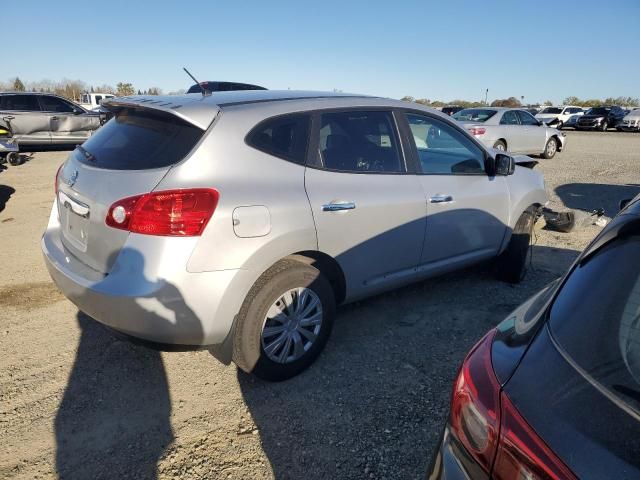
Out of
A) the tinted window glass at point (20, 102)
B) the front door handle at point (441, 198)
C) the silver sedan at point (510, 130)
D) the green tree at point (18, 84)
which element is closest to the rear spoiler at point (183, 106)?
the front door handle at point (441, 198)

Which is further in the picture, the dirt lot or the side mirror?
the side mirror

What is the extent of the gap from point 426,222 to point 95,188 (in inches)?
90.1

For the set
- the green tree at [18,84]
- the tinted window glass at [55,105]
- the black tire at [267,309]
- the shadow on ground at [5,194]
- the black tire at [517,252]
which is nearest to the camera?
the black tire at [267,309]

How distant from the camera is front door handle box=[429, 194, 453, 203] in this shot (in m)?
3.52

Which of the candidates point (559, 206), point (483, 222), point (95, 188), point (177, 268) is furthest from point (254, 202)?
point (559, 206)

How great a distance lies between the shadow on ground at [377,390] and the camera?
236cm

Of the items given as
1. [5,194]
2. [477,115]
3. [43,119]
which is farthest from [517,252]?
[43,119]

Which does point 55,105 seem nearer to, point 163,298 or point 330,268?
point 330,268

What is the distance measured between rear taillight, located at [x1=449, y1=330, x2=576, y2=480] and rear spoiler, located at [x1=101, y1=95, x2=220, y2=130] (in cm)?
192

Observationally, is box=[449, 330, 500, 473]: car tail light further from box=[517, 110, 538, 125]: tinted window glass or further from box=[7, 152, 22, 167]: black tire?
box=[517, 110, 538, 125]: tinted window glass

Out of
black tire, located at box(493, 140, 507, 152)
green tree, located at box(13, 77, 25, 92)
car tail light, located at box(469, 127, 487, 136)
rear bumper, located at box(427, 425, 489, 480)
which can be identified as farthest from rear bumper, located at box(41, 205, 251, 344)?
green tree, located at box(13, 77, 25, 92)

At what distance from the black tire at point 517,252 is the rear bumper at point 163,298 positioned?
115 inches

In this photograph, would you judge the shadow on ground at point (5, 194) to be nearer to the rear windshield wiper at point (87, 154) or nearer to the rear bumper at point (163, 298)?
the rear windshield wiper at point (87, 154)

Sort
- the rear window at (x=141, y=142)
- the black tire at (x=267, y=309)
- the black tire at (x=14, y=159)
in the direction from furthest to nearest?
1. the black tire at (x=14, y=159)
2. the black tire at (x=267, y=309)
3. the rear window at (x=141, y=142)
